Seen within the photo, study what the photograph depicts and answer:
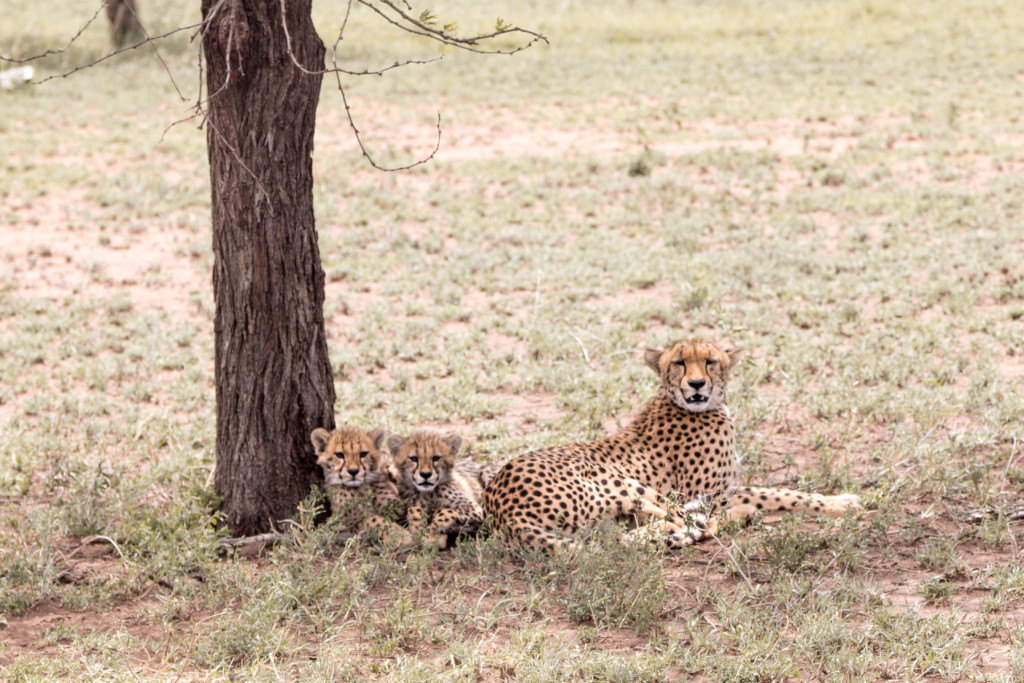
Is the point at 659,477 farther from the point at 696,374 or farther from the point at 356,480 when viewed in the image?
the point at 356,480

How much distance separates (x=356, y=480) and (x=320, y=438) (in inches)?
10.1

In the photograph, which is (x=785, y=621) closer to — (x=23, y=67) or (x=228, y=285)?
(x=228, y=285)

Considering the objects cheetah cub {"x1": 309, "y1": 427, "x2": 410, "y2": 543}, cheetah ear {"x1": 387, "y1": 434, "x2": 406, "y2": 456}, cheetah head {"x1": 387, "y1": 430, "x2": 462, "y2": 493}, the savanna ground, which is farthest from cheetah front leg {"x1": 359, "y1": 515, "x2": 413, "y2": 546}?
cheetah ear {"x1": 387, "y1": 434, "x2": 406, "y2": 456}

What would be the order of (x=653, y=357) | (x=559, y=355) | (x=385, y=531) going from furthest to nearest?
(x=559, y=355), (x=653, y=357), (x=385, y=531)

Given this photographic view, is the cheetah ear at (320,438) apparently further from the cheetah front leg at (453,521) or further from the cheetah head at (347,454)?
the cheetah front leg at (453,521)

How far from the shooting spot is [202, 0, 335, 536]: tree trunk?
495 centimetres

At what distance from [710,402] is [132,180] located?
359 inches

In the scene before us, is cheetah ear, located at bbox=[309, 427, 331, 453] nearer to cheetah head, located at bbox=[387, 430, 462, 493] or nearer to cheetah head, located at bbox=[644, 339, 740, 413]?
cheetah head, located at bbox=[387, 430, 462, 493]

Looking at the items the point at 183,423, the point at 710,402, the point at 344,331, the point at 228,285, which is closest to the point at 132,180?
the point at 344,331

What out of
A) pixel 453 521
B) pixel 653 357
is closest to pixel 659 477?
pixel 653 357

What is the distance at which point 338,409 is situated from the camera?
7004 millimetres

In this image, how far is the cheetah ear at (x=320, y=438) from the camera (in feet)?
16.8

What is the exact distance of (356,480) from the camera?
512cm

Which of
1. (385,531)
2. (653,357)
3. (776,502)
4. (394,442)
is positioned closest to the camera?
(385,531)
